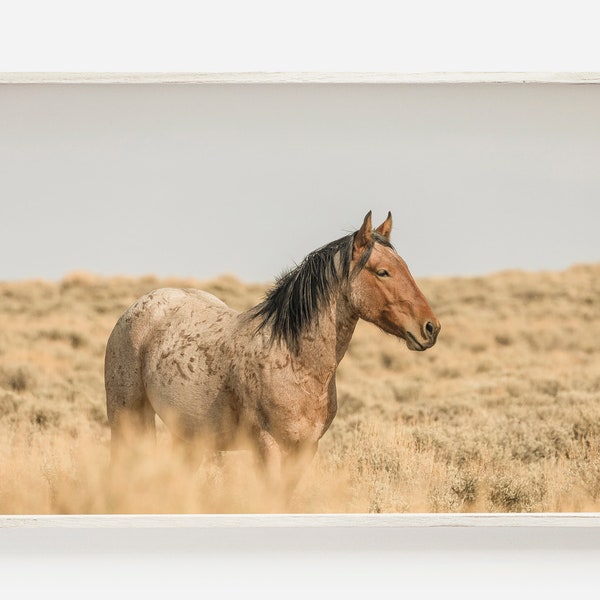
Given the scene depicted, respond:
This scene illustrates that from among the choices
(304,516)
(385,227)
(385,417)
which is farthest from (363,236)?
(385,417)

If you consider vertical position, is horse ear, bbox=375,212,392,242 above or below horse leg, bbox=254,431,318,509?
above

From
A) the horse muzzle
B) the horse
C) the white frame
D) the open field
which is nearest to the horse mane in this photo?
the horse

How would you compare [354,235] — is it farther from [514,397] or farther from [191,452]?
[514,397]

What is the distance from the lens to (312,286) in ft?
17.2

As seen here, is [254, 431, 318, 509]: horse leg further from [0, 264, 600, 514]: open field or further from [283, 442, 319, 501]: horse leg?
[0, 264, 600, 514]: open field

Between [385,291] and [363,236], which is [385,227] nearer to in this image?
[363,236]

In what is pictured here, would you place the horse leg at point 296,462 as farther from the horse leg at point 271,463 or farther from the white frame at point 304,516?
the white frame at point 304,516

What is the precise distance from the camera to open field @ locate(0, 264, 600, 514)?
563cm

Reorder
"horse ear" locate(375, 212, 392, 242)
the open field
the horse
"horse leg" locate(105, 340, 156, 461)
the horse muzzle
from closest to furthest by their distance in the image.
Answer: the horse muzzle → the horse → "horse ear" locate(375, 212, 392, 242) → the open field → "horse leg" locate(105, 340, 156, 461)

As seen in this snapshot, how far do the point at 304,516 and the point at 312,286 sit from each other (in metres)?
1.30

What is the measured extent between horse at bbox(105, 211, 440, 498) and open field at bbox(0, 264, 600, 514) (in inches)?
13.4

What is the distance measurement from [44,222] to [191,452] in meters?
1.72

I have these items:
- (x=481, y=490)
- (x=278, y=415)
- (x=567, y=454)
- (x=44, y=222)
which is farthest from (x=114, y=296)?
(x=567, y=454)

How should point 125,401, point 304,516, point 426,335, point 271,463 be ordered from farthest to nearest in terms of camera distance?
point 125,401, point 304,516, point 271,463, point 426,335
